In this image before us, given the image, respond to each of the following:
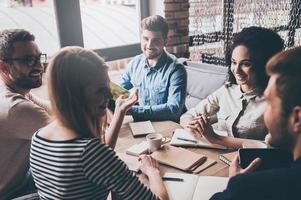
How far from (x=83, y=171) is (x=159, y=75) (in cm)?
146

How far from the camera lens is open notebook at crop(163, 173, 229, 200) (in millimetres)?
1127

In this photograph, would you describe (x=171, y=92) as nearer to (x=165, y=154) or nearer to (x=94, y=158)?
(x=165, y=154)

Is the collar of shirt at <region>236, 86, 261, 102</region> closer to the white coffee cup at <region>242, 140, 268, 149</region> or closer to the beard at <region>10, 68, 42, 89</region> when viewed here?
the white coffee cup at <region>242, 140, 268, 149</region>

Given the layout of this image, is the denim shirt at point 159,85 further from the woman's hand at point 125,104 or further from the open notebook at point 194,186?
the open notebook at point 194,186

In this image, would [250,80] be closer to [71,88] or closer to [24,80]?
[71,88]

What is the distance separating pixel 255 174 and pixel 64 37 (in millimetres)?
2355

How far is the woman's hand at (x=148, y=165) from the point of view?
1251 millimetres

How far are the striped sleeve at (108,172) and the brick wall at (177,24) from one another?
2337 millimetres

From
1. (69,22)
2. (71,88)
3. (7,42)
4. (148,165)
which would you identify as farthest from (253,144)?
(69,22)

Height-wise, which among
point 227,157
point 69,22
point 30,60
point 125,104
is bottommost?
point 227,157

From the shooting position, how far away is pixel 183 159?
1.38 m

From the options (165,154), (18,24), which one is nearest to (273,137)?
(165,154)

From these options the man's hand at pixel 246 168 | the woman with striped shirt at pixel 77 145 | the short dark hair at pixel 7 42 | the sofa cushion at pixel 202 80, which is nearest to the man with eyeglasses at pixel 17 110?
the short dark hair at pixel 7 42

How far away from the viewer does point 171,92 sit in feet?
7.26
